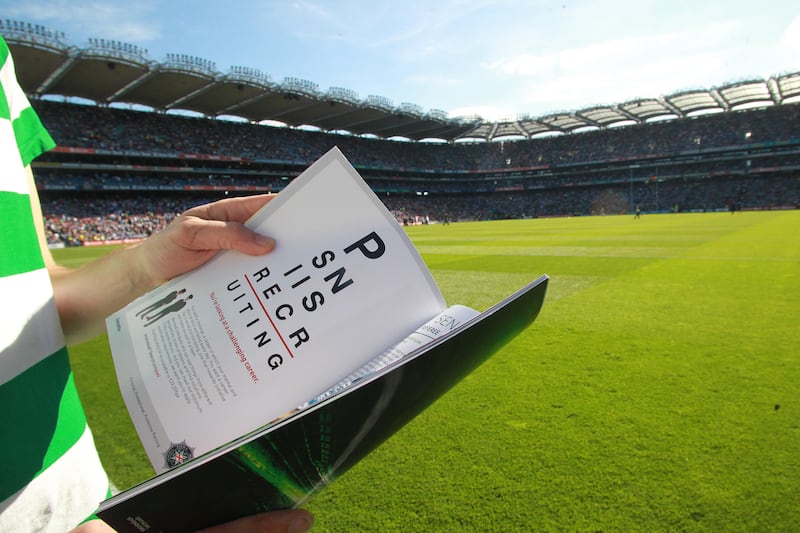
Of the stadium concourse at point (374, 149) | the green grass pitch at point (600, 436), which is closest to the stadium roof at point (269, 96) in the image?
the stadium concourse at point (374, 149)

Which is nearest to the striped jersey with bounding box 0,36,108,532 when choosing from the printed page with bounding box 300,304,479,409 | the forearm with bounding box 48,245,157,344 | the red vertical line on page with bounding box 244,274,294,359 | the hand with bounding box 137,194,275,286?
the forearm with bounding box 48,245,157,344

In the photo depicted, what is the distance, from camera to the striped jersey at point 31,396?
3.16 ft

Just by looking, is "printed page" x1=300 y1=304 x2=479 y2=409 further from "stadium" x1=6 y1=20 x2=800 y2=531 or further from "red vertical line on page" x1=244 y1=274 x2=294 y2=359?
"stadium" x1=6 y1=20 x2=800 y2=531

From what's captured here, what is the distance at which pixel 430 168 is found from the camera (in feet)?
193

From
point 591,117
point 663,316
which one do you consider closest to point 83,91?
point 663,316

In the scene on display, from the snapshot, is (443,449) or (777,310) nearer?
(443,449)

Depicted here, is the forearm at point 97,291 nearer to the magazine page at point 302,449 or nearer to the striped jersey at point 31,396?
the striped jersey at point 31,396

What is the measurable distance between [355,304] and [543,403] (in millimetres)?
2326

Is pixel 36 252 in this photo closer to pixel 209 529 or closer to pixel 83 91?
pixel 209 529

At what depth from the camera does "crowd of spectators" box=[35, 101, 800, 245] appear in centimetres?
3684

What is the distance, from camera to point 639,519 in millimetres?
1710

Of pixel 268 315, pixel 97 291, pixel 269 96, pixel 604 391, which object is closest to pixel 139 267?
pixel 97 291

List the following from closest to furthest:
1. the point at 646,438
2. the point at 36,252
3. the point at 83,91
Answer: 1. the point at 36,252
2. the point at 646,438
3. the point at 83,91

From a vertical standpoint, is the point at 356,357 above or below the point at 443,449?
above
